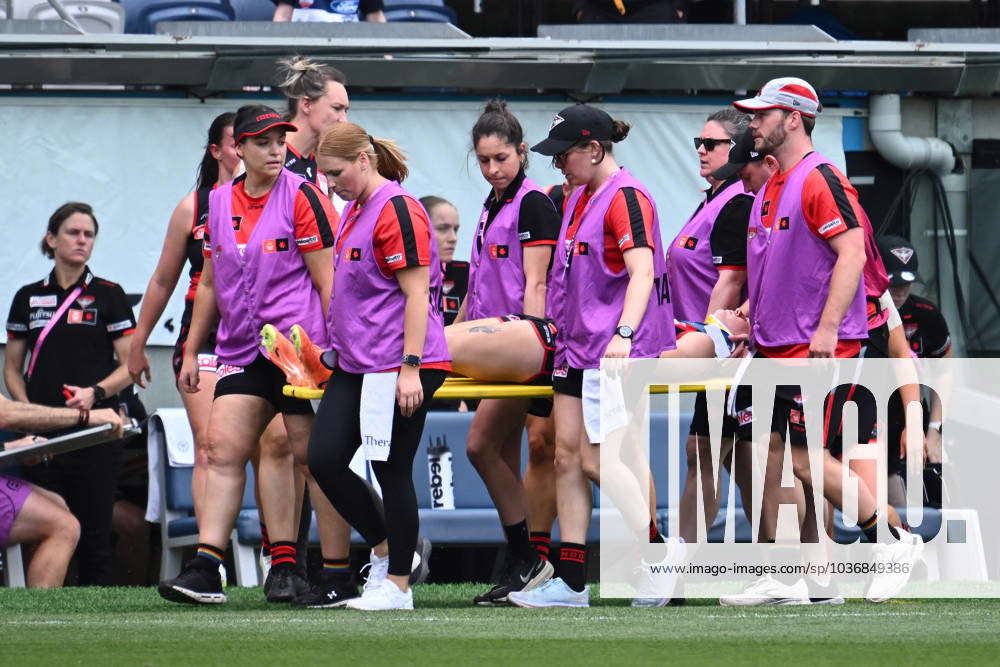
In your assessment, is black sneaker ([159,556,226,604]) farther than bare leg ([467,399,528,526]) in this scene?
No

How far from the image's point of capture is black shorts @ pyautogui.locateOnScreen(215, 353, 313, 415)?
6617 mm

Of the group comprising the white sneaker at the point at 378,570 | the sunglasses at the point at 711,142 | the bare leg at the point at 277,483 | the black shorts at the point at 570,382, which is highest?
the sunglasses at the point at 711,142

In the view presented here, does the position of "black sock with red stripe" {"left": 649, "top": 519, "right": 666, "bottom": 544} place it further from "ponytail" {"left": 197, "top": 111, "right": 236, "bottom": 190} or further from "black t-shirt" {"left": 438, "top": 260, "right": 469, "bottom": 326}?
"black t-shirt" {"left": 438, "top": 260, "right": 469, "bottom": 326}

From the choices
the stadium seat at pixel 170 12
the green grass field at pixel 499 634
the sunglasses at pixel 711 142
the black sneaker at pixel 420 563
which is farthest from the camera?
the stadium seat at pixel 170 12

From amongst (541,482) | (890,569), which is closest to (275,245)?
(541,482)

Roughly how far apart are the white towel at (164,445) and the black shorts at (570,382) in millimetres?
3196

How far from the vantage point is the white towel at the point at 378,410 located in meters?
6.16

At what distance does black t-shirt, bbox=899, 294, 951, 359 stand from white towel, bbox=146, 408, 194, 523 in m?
4.04

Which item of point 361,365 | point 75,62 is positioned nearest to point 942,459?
point 361,365

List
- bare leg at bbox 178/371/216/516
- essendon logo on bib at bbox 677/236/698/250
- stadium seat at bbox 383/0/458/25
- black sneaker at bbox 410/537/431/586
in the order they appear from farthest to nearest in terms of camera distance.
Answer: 1. stadium seat at bbox 383/0/458/25
2. black sneaker at bbox 410/537/431/586
3. bare leg at bbox 178/371/216/516
4. essendon logo on bib at bbox 677/236/698/250

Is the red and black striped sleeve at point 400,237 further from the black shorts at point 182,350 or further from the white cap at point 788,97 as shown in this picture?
the white cap at point 788,97

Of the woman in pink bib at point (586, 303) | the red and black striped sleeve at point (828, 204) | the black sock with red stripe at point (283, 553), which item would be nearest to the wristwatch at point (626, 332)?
the woman in pink bib at point (586, 303)

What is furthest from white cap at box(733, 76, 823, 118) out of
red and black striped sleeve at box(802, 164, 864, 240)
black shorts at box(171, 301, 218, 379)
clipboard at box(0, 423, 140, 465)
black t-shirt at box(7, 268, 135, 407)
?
black t-shirt at box(7, 268, 135, 407)

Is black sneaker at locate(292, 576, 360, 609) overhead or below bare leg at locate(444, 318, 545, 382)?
below
